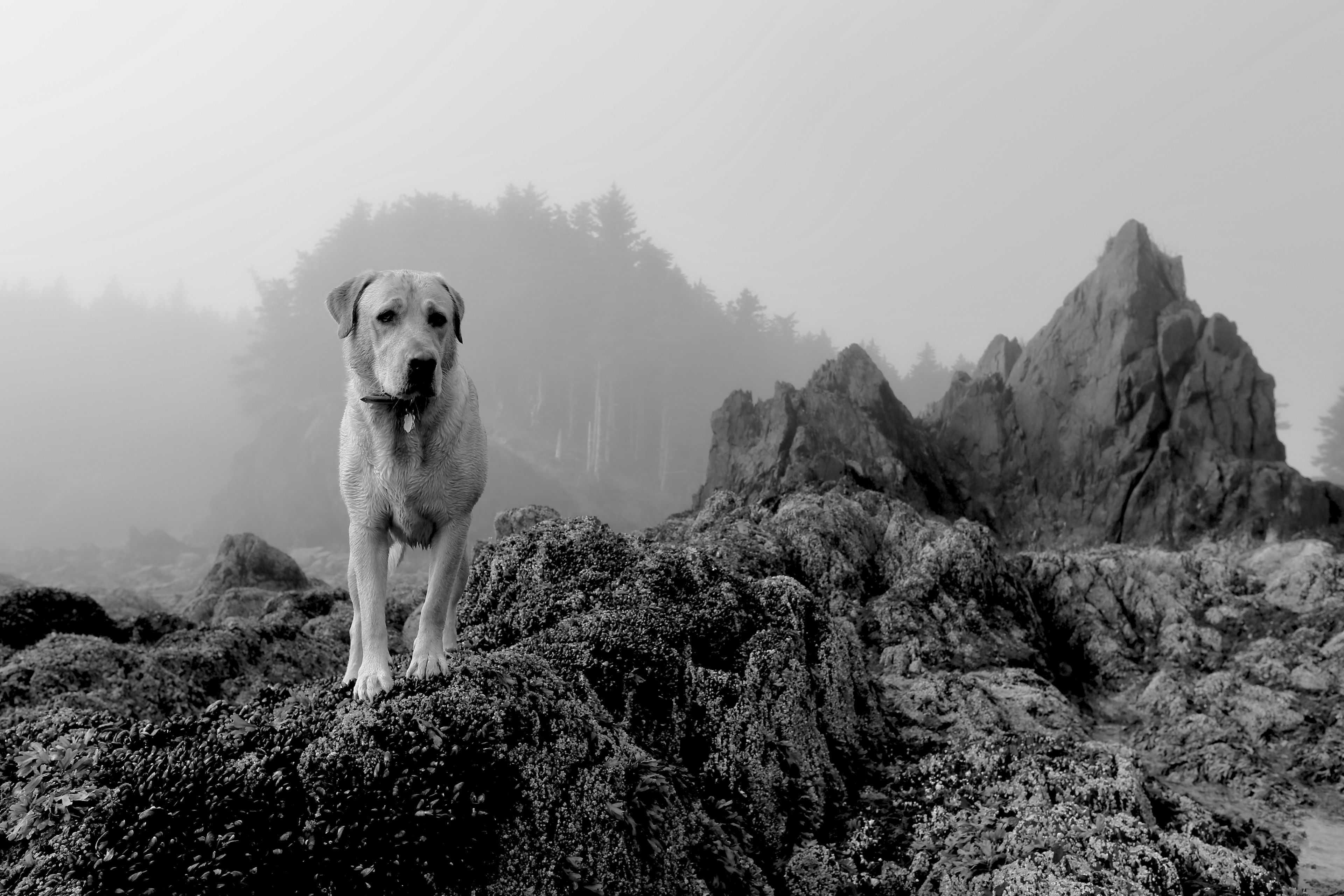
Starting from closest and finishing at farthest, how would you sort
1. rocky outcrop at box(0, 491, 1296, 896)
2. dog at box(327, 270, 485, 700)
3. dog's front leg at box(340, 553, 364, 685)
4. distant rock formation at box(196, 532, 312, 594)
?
rocky outcrop at box(0, 491, 1296, 896), dog at box(327, 270, 485, 700), dog's front leg at box(340, 553, 364, 685), distant rock formation at box(196, 532, 312, 594)

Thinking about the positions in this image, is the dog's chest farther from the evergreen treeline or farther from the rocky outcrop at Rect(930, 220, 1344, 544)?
the evergreen treeline

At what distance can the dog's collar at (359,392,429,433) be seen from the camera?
135 inches

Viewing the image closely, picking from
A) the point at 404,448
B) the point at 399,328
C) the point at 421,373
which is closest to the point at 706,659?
the point at 404,448

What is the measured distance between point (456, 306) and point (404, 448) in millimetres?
770

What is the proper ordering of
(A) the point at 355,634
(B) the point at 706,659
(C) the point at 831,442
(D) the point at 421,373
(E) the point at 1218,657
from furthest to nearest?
(C) the point at 831,442 → (E) the point at 1218,657 → (B) the point at 706,659 → (A) the point at 355,634 → (D) the point at 421,373

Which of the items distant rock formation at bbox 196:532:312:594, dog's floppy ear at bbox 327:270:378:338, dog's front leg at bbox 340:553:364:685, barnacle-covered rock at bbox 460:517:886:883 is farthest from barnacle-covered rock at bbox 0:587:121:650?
distant rock formation at bbox 196:532:312:594

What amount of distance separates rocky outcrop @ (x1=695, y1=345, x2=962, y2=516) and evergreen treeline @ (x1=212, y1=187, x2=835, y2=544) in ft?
91.7

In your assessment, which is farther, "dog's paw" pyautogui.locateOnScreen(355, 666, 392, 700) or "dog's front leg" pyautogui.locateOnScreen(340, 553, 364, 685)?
"dog's front leg" pyautogui.locateOnScreen(340, 553, 364, 685)

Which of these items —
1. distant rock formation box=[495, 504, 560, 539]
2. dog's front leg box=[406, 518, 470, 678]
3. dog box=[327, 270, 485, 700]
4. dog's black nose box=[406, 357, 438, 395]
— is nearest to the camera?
dog's black nose box=[406, 357, 438, 395]

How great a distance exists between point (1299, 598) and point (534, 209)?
56.8 meters

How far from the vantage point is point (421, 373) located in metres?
3.21

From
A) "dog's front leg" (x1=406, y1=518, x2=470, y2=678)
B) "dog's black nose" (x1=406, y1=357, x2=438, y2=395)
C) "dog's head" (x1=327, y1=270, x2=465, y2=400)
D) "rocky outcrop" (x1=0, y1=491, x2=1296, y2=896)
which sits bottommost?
"rocky outcrop" (x1=0, y1=491, x2=1296, y2=896)

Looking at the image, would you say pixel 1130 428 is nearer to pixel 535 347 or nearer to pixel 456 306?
pixel 456 306

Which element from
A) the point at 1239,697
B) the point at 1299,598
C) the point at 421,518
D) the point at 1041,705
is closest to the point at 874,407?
the point at 1299,598
